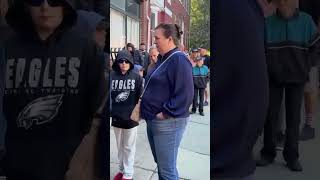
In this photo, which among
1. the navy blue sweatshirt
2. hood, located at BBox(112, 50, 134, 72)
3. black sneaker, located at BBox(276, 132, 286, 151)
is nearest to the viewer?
black sneaker, located at BBox(276, 132, 286, 151)

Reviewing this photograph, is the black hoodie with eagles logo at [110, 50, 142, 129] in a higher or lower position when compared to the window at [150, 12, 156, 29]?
lower

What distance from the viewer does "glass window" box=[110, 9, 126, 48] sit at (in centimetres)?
212

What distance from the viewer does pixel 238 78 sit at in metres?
2.03

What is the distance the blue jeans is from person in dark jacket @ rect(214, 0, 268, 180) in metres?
0.28

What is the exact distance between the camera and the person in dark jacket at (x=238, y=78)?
2.02 metres

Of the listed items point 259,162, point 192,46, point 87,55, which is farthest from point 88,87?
point 259,162

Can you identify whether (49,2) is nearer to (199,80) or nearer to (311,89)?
(199,80)

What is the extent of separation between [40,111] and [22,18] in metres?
0.48

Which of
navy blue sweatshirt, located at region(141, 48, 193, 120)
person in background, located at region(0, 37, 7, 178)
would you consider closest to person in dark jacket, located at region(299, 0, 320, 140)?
navy blue sweatshirt, located at region(141, 48, 193, 120)

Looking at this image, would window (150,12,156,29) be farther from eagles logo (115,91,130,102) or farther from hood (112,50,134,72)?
eagles logo (115,91,130,102)

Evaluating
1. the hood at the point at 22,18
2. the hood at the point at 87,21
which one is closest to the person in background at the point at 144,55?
the hood at the point at 87,21

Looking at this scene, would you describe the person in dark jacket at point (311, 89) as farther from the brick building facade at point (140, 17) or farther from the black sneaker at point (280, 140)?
the brick building facade at point (140, 17)

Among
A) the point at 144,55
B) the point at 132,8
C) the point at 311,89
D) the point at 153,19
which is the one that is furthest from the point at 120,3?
the point at 311,89

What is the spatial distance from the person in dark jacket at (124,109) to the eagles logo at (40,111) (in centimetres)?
29
